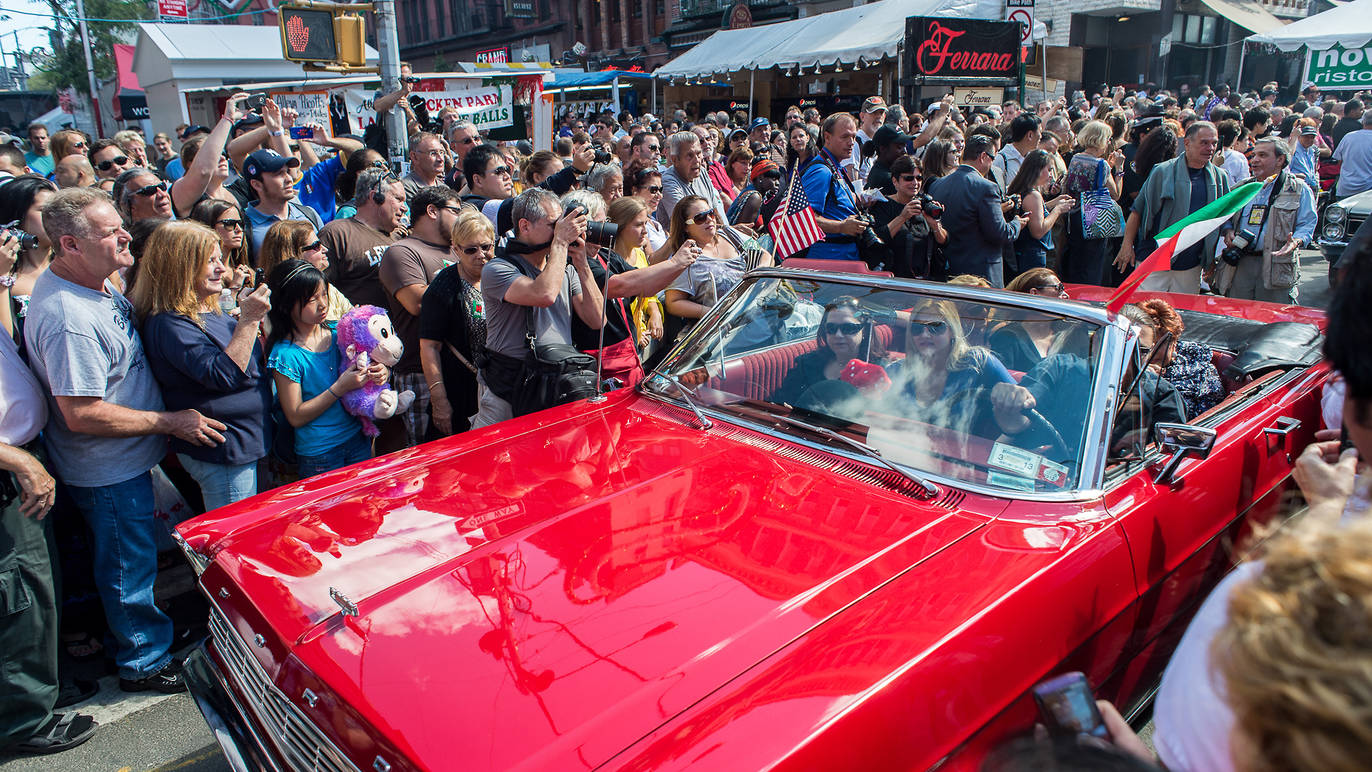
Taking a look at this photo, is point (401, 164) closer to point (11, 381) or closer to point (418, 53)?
point (11, 381)

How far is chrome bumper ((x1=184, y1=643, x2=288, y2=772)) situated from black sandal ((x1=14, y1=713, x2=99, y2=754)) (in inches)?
37.0

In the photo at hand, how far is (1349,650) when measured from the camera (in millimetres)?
808

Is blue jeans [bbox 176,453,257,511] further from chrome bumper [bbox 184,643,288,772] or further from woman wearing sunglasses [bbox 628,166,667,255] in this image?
woman wearing sunglasses [bbox 628,166,667,255]

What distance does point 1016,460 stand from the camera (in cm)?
236

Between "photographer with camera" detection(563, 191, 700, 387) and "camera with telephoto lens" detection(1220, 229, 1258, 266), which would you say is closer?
"photographer with camera" detection(563, 191, 700, 387)

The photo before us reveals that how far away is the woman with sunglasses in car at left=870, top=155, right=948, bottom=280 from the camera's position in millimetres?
5633

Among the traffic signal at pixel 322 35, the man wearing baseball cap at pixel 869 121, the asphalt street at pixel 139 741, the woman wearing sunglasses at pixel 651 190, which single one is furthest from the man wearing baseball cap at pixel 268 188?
the man wearing baseball cap at pixel 869 121

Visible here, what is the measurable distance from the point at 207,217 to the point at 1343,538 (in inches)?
180

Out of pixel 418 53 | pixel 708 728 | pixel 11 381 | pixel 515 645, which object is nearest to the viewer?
pixel 708 728

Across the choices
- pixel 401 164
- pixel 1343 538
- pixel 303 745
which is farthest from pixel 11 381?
pixel 401 164

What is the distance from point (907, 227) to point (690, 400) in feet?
10.7

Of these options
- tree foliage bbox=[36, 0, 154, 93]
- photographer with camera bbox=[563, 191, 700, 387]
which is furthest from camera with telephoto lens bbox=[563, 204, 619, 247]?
tree foliage bbox=[36, 0, 154, 93]

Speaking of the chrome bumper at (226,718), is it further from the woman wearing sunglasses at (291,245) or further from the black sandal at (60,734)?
the woman wearing sunglasses at (291,245)

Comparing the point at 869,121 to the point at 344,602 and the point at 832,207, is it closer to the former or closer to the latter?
→ the point at 832,207
